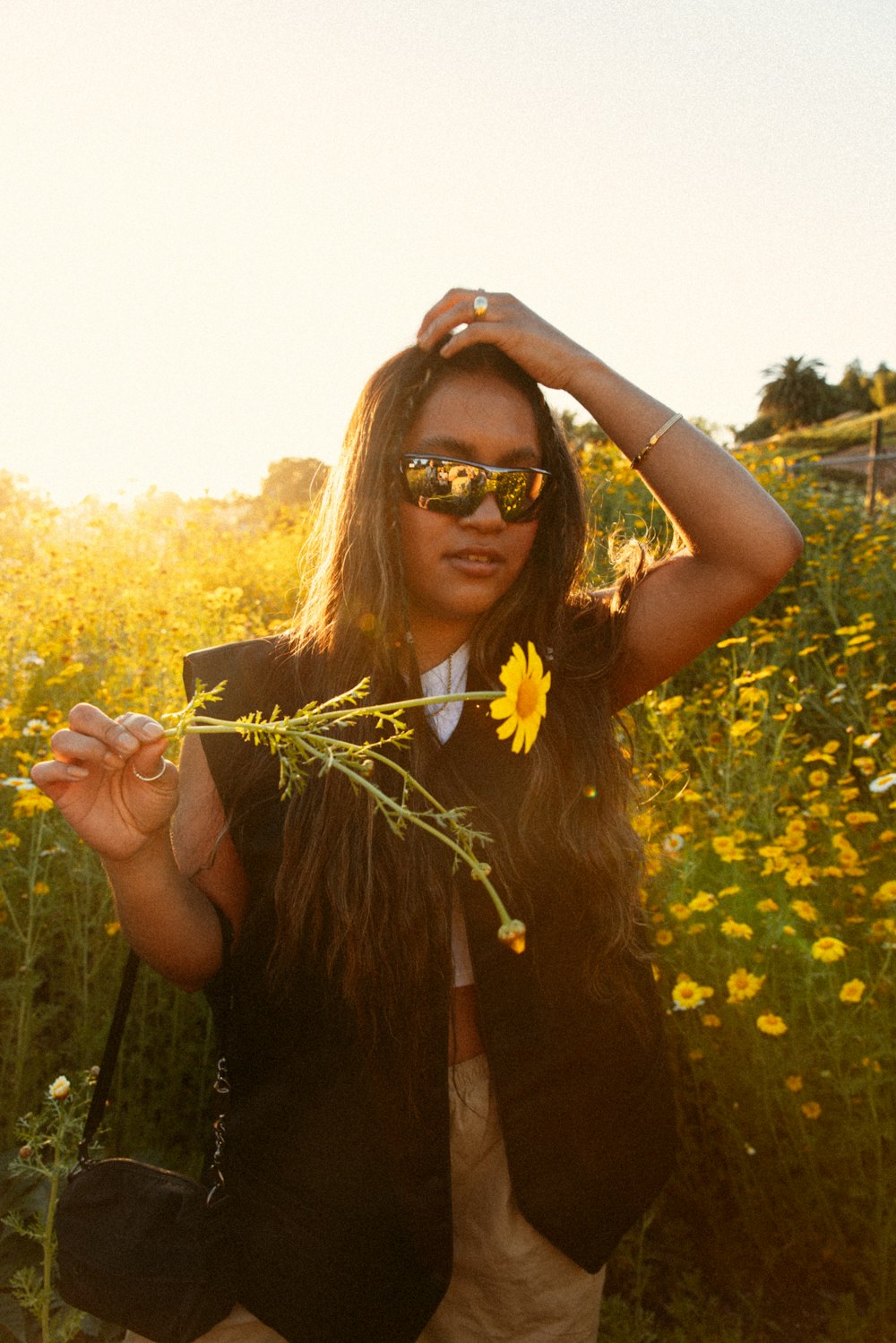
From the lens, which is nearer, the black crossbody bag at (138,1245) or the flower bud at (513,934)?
the flower bud at (513,934)

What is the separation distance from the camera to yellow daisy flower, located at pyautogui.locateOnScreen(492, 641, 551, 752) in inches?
26.9

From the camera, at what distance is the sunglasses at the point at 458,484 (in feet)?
4.43

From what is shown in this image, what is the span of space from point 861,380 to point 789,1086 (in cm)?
5008

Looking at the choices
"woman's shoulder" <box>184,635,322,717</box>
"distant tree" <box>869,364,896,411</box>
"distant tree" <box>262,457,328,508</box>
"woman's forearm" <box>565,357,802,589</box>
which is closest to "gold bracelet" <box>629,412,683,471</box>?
"woman's forearm" <box>565,357,802,589</box>

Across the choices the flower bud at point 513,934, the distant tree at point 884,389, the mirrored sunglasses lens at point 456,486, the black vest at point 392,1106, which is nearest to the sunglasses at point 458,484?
the mirrored sunglasses lens at point 456,486

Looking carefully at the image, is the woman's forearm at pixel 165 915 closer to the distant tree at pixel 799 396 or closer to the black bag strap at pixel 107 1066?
the black bag strap at pixel 107 1066

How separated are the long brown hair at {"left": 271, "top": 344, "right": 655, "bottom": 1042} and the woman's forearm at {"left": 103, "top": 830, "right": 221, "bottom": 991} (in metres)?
0.11

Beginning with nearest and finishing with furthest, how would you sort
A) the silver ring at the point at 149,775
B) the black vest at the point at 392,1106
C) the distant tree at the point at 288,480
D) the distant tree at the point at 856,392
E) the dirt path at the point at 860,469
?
the silver ring at the point at 149,775 → the black vest at the point at 392,1106 → the dirt path at the point at 860,469 → the distant tree at the point at 288,480 → the distant tree at the point at 856,392

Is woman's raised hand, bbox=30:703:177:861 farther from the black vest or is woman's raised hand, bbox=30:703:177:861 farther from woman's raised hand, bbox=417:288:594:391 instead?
woman's raised hand, bbox=417:288:594:391

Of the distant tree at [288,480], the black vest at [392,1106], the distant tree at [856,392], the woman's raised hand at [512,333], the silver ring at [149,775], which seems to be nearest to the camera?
the silver ring at [149,775]

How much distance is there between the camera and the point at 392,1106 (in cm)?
125

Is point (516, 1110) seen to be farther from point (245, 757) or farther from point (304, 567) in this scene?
point (304, 567)

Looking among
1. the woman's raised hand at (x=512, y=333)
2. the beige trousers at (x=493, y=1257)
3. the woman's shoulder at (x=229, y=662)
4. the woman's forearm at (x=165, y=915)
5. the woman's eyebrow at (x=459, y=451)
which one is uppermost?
the woman's raised hand at (x=512, y=333)

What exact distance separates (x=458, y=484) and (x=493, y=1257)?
44.9 inches
